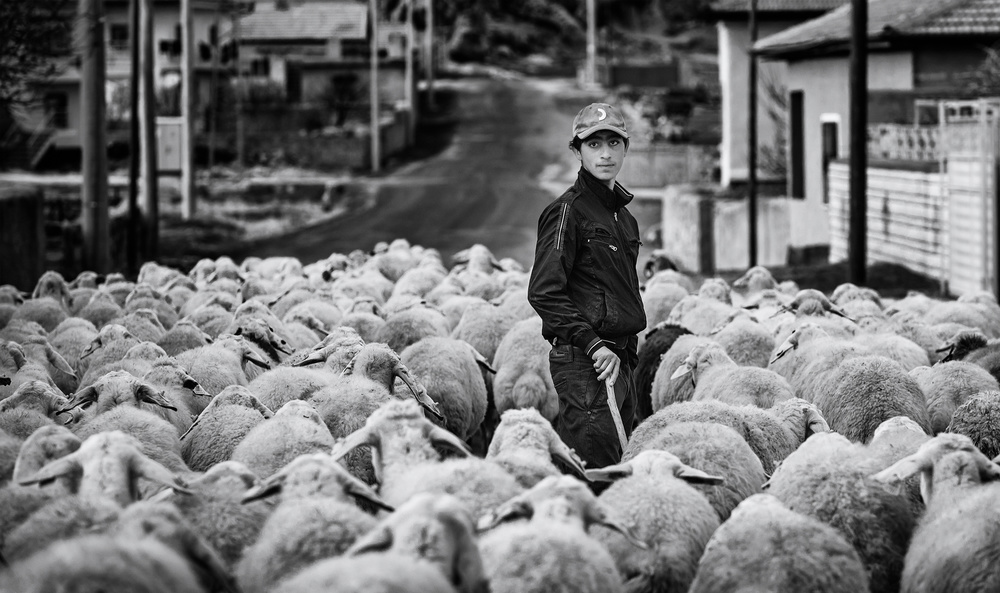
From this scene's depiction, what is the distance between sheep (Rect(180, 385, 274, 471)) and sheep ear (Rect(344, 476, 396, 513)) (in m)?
1.70

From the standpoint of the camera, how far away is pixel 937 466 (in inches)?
241

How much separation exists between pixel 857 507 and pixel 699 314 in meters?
5.96

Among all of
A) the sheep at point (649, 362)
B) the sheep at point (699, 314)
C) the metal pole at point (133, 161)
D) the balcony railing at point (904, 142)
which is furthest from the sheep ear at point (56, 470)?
the metal pole at point (133, 161)

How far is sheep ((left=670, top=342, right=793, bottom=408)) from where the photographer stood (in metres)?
8.45

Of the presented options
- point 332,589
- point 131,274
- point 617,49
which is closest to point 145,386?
point 332,589

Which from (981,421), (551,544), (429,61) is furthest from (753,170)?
(429,61)

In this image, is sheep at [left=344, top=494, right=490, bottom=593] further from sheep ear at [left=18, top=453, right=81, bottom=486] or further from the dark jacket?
the dark jacket

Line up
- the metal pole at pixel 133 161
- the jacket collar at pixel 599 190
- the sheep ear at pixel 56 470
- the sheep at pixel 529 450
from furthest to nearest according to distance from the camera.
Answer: the metal pole at pixel 133 161, the jacket collar at pixel 599 190, the sheep at pixel 529 450, the sheep ear at pixel 56 470

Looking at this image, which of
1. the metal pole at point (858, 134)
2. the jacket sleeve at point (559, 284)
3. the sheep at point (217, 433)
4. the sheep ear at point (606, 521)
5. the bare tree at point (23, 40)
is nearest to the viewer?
the sheep ear at point (606, 521)

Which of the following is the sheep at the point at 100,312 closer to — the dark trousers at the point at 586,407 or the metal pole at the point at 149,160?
the dark trousers at the point at 586,407

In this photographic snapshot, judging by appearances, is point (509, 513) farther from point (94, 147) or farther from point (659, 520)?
point (94, 147)

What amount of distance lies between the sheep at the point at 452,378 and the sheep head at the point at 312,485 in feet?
10.4

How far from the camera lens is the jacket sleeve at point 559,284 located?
22.2 ft

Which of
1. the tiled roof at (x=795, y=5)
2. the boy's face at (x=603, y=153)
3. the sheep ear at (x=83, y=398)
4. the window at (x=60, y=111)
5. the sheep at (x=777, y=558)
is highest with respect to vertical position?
the tiled roof at (x=795, y=5)
